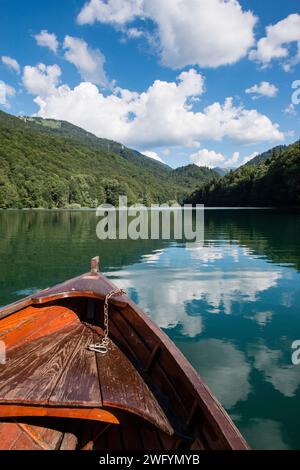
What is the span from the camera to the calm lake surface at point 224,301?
20.4ft

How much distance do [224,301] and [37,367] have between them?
27.3 ft

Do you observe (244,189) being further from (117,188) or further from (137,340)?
(137,340)

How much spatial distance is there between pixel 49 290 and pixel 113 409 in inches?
102

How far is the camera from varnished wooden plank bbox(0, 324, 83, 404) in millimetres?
4168

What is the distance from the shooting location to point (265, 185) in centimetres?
10762

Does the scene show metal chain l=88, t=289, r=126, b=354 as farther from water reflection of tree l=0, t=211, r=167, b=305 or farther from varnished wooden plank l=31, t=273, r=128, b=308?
water reflection of tree l=0, t=211, r=167, b=305

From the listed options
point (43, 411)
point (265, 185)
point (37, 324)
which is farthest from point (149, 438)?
point (265, 185)

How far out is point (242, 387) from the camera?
6.71m

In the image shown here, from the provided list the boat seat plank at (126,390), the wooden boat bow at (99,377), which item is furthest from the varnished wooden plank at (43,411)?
the boat seat plank at (126,390)

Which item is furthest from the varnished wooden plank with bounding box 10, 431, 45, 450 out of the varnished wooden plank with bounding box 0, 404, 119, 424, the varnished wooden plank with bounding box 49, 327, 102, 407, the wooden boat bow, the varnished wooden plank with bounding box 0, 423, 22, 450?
the varnished wooden plank with bounding box 49, 327, 102, 407

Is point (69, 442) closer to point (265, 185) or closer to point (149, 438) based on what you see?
point (149, 438)

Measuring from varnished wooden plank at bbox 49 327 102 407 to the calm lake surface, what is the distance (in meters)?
2.60

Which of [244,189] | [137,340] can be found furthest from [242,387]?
[244,189]

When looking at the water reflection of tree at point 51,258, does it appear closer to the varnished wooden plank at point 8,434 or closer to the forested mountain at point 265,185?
the varnished wooden plank at point 8,434
